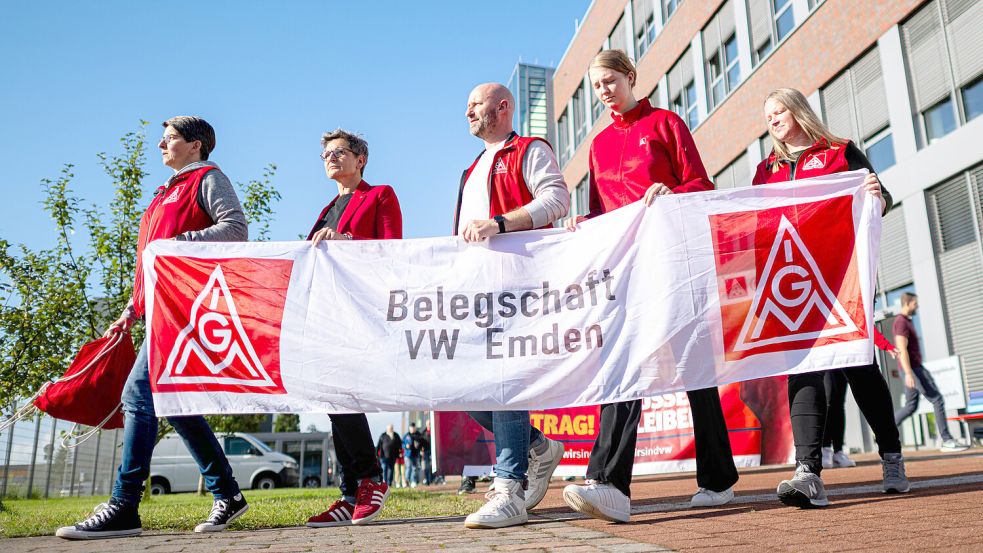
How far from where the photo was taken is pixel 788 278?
3.92 m

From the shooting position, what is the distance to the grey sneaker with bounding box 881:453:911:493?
4.24 metres

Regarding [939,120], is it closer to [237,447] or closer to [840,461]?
[840,461]

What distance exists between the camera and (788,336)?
3.82m

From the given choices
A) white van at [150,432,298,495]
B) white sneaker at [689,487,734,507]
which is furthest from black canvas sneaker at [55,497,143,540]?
white van at [150,432,298,495]

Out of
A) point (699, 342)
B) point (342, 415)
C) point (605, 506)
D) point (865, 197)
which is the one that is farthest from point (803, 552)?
point (342, 415)

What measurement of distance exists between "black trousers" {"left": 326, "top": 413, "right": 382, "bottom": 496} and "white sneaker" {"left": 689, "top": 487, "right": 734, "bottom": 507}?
5.84ft

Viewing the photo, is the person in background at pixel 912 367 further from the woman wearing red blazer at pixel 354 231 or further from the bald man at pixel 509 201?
the woman wearing red blazer at pixel 354 231

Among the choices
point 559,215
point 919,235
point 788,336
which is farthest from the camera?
point 919,235

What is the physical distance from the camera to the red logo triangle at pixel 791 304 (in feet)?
12.5

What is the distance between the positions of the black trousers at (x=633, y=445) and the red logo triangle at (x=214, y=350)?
1.84 metres

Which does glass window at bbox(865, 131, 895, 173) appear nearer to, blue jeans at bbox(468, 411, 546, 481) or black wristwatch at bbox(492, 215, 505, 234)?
black wristwatch at bbox(492, 215, 505, 234)

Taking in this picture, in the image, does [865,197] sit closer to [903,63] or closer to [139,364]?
[139,364]

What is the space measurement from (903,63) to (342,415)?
14.3m

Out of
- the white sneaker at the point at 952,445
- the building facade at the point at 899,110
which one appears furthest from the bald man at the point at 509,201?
the building facade at the point at 899,110
